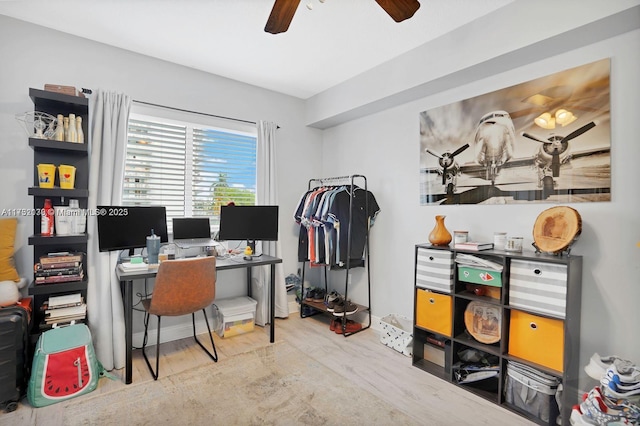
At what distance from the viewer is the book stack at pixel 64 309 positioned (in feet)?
7.61

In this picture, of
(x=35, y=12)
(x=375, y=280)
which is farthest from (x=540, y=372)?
(x=35, y=12)

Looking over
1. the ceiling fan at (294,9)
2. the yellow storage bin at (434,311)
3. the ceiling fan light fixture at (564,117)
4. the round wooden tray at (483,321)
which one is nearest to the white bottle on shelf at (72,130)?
the ceiling fan at (294,9)

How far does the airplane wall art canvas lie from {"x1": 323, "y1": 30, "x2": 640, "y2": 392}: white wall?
7 cm

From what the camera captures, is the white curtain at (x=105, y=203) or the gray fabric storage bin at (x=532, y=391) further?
the white curtain at (x=105, y=203)

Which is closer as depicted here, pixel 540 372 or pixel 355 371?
pixel 540 372

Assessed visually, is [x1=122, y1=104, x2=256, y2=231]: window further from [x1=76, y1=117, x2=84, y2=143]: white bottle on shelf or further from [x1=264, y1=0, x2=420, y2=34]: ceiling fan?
[x1=264, y1=0, x2=420, y2=34]: ceiling fan

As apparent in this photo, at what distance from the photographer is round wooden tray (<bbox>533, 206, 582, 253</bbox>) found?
1.95 m

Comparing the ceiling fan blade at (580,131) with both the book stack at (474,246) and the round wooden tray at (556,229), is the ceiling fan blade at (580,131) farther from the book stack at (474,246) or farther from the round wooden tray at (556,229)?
the book stack at (474,246)

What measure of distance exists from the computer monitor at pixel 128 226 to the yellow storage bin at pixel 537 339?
9.30ft

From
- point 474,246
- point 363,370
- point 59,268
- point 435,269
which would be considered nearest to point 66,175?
point 59,268

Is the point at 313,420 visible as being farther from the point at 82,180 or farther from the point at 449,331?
the point at 82,180

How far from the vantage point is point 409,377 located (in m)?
2.45

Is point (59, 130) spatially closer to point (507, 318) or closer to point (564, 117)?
point (507, 318)

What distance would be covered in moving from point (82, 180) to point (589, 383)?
390cm
